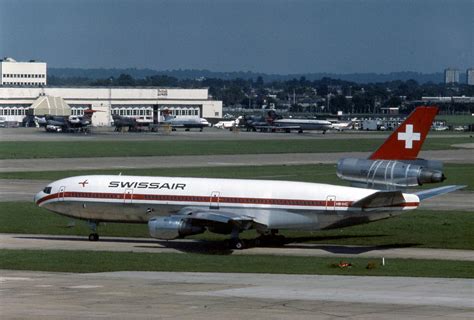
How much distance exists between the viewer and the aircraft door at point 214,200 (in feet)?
198

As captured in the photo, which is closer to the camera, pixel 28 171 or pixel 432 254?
pixel 432 254

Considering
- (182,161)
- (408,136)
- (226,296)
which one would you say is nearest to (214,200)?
(408,136)

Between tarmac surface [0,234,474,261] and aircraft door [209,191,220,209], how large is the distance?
211 cm

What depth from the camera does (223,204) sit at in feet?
197

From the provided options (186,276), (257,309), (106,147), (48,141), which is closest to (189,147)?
(106,147)

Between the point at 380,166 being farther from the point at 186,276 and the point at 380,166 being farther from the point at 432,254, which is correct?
the point at 186,276

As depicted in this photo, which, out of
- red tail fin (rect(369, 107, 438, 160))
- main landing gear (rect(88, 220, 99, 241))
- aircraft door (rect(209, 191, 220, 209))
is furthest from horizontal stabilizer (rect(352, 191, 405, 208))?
main landing gear (rect(88, 220, 99, 241))

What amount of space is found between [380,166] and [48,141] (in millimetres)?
120051

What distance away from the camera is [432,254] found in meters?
57.1

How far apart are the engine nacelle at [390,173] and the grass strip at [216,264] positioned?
555cm

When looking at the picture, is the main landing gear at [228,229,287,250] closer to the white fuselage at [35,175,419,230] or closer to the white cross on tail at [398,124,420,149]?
the white fuselage at [35,175,419,230]

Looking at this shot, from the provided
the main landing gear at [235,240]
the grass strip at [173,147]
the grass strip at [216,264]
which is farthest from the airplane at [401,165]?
the grass strip at [173,147]

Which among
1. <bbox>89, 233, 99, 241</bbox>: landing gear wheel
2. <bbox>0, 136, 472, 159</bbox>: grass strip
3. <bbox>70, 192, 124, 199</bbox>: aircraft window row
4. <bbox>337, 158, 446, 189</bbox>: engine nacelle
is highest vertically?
<bbox>337, 158, 446, 189</bbox>: engine nacelle

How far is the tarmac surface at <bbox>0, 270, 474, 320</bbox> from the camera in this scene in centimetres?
3647
